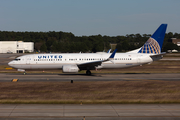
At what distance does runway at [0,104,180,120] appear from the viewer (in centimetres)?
1408

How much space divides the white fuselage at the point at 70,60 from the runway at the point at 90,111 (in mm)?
21618

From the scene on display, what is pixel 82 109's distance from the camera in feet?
52.8

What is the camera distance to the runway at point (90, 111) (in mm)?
14078

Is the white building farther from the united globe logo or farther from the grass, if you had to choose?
the grass

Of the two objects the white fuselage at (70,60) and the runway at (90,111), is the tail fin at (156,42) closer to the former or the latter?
the white fuselage at (70,60)

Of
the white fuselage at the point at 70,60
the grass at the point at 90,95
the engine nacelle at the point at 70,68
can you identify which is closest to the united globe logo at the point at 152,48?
the white fuselage at the point at 70,60

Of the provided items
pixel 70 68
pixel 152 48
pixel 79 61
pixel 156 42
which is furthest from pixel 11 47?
pixel 156 42

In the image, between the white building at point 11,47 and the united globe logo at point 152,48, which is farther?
the white building at point 11,47

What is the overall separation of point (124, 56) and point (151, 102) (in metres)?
21.9

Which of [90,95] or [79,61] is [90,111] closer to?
[90,95]

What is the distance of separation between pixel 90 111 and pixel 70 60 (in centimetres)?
2406

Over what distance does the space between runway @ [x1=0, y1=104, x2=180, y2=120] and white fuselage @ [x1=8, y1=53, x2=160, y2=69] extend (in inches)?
851

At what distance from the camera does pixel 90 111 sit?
1549 centimetres

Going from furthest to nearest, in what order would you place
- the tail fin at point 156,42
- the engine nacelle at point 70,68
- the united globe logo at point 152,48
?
1. the united globe logo at point 152,48
2. the tail fin at point 156,42
3. the engine nacelle at point 70,68
